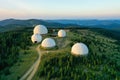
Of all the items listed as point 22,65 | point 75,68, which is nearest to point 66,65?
point 75,68

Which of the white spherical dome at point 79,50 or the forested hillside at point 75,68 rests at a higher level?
the white spherical dome at point 79,50

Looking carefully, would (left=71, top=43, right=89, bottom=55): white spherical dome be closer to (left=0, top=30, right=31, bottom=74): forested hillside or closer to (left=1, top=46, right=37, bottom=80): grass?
(left=1, top=46, right=37, bottom=80): grass

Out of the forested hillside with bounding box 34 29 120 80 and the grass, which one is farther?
the grass


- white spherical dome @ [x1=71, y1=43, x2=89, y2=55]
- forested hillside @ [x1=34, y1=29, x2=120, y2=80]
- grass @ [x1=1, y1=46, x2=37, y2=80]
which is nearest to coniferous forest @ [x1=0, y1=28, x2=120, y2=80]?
forested hillside @ [x1=34, y1=29, x2=120, y2=80]

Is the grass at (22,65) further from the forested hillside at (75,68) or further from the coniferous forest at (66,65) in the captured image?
the forested hillside at (75,68)

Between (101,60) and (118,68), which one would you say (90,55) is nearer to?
(101,60)

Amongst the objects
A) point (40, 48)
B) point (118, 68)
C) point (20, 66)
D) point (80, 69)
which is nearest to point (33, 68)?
point (20, 66)

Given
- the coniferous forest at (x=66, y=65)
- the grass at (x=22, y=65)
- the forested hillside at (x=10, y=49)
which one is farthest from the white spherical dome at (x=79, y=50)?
the forested hillside at (x=10, y=49)

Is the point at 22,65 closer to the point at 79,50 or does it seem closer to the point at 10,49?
the point at 10,49
